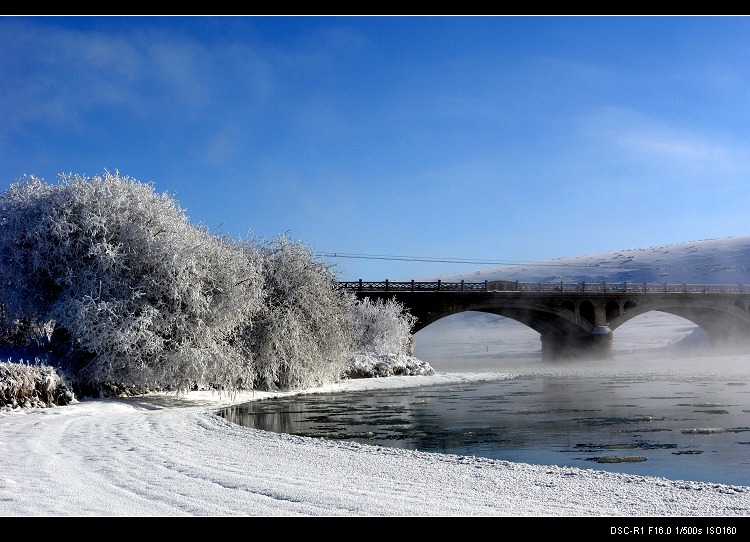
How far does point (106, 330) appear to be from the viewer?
24.9m

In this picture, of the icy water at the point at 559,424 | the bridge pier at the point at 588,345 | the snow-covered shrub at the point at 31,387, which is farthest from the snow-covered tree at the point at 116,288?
the bridge pier at the point at 588,345

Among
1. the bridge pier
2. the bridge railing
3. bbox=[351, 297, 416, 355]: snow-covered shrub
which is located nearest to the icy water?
bbox=[351, 297, 416, 355]: snow-covered shrub

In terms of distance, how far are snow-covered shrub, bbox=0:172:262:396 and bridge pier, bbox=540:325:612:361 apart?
6537 cm

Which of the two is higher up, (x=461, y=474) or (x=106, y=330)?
(x=106, y=330)

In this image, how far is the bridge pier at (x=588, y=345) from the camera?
→ 86188 millimetres

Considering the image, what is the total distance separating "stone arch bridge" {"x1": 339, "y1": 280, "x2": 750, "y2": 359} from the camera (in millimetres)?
78062

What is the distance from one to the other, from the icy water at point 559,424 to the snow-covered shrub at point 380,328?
25943 mm

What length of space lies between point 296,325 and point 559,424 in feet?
54.5

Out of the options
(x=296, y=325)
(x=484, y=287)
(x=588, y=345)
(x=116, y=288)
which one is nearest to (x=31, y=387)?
(x=116, y=288)

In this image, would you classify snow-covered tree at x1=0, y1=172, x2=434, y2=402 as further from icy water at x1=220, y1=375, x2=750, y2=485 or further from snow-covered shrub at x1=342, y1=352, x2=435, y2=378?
snow-covered shrub at x1=342, y1=352, x2=435, y2=378

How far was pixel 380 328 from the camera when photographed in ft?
213

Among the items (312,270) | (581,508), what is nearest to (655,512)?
(581,508)
